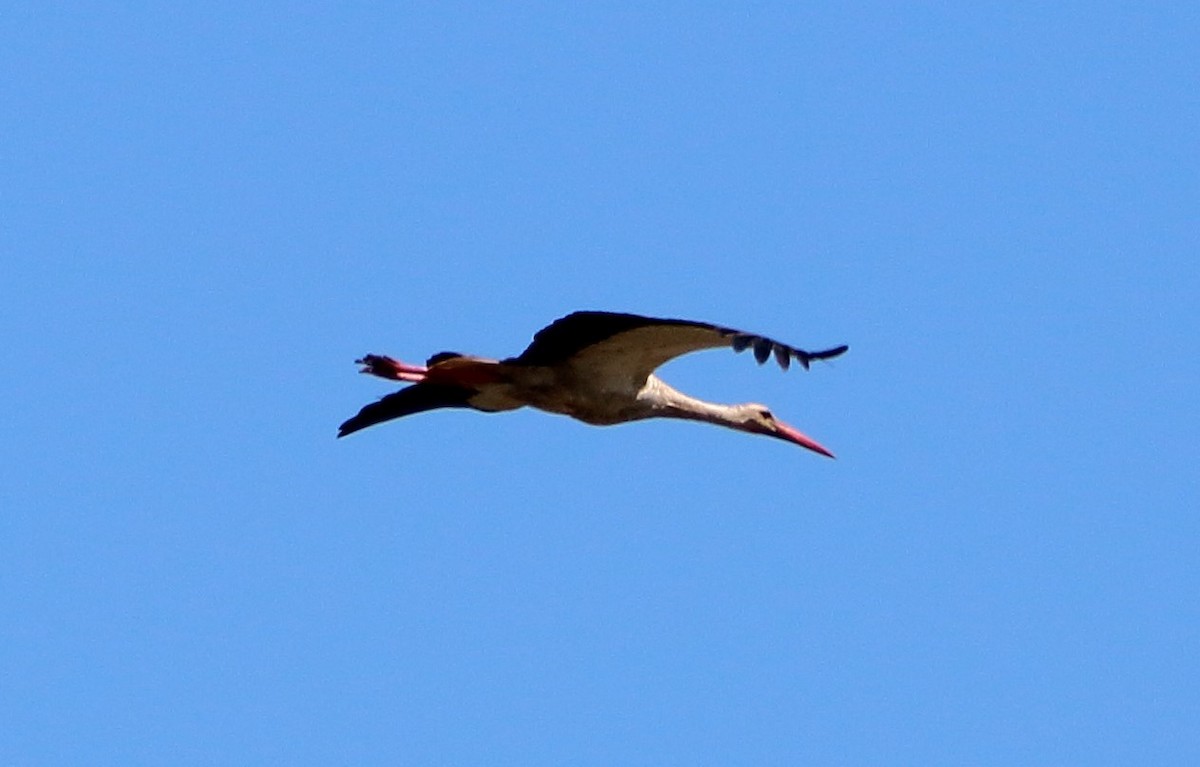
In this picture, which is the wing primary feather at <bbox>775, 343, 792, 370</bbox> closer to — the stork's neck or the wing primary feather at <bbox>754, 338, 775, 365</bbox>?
the wing primary feather at <bbox>754, 338, 775, 365</bbox>

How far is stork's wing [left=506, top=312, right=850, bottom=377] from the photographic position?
1366cm

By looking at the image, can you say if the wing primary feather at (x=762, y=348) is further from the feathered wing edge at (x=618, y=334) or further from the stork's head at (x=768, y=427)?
the stork's head at (x=768, y=427)

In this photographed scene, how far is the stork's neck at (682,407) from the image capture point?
49.6 ft

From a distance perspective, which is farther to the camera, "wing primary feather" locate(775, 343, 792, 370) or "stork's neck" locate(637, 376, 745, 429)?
"stork's neck" locate(637, 376, 745, 429)

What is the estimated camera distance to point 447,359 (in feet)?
48.7

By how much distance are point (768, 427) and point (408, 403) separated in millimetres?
2418

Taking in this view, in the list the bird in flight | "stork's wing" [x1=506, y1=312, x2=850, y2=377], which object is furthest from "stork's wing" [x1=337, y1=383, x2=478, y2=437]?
"stork's wing" [x1=506, y1=312, x2=850, y2=377]

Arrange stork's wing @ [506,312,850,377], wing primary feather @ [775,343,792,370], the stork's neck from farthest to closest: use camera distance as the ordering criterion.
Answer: the stork's neck, stork's wing @ [506,312,850,377], wing primary feather @ [775,343,792,370]

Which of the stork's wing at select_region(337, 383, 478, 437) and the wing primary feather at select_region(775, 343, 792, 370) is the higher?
A: the stork's wing at select_region(337, 383, 478, 437)

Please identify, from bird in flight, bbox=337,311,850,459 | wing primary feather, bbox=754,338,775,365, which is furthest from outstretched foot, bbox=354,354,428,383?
wing primary feather, bbox=754,338,775,365

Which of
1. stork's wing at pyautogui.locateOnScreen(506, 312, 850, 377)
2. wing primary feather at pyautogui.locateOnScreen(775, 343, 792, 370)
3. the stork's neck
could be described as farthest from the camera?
the stork's neck

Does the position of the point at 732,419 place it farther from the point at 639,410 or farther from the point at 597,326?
the point at 597,326

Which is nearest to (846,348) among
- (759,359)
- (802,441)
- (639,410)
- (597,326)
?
(759,359)

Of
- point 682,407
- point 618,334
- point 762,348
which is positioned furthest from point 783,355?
point 682,407
